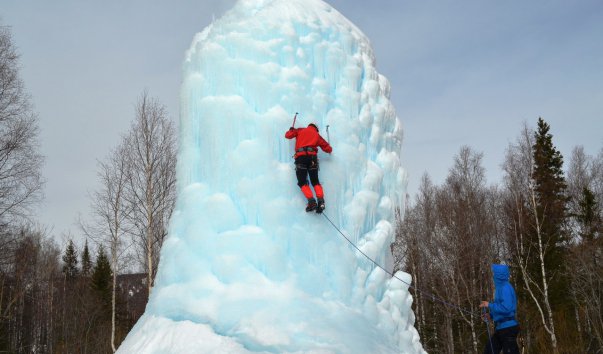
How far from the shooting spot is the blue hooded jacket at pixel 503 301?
5.84m

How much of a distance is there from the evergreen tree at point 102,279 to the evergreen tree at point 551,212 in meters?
23.5

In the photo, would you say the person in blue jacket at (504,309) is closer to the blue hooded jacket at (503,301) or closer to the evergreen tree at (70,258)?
the blue hooded jacket at (503,301)

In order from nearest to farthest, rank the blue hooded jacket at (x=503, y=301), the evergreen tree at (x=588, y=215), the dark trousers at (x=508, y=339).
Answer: the blue hooded jacket at (x=503, y=301)
the dark trousers at (x=508, y=339)
the evergreen tree at (x=588, y=215)

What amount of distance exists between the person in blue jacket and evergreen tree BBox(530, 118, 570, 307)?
45.5 feet

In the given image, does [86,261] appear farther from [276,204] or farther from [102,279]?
[276,204]

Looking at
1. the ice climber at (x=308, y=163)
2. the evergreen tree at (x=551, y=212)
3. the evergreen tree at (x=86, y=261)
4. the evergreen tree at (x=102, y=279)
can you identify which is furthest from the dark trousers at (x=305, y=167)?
the evergreen tree at (x=86, y=261)

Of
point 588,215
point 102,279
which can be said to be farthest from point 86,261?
point 588,215

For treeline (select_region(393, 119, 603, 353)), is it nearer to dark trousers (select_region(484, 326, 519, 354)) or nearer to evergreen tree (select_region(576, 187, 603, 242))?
evergreen tree (select_region(576, 187, 603, 242))

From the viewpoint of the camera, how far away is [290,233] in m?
5.64

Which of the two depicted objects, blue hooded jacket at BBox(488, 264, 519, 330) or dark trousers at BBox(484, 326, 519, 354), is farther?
dark trousers at BBox(484, 326, 519, 354)

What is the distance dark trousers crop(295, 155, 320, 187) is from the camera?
5734mm

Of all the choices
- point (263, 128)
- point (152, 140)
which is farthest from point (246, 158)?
point (152, 140)

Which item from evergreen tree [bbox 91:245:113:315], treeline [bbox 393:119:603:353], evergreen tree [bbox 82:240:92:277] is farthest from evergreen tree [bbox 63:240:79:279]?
treeline [bbox 393:119:603:353]

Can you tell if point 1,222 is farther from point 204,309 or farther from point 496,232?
point 496,232
